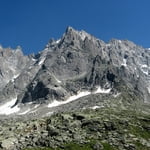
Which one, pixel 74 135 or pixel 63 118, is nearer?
pixel 74 135

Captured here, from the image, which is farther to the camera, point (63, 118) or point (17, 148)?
point (63, 118)

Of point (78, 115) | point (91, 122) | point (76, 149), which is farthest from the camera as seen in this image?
point (78, 115)

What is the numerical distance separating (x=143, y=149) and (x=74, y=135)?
82.6 ft

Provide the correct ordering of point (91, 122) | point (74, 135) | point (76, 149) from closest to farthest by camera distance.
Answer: point (76, 149) < point (74, 135) < point (91, 122)

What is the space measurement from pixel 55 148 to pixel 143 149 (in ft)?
101

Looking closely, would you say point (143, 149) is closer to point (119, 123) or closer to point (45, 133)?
point (119, 123)

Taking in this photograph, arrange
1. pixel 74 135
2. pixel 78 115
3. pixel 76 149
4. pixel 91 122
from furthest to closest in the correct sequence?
pixel 78 115, pixel 91 122, pixel 74 135, pixel 76 149

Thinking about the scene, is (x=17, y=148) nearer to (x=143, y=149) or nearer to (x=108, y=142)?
(x=108, y=142)

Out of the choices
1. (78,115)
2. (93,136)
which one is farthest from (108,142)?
(78,115)

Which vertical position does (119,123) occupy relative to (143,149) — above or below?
above

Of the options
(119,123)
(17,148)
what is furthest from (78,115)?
(17,148)

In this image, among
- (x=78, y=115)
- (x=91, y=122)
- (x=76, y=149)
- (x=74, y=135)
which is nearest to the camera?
(x=76, y=149)

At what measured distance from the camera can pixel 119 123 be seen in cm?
15312

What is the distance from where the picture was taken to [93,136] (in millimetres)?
137500
